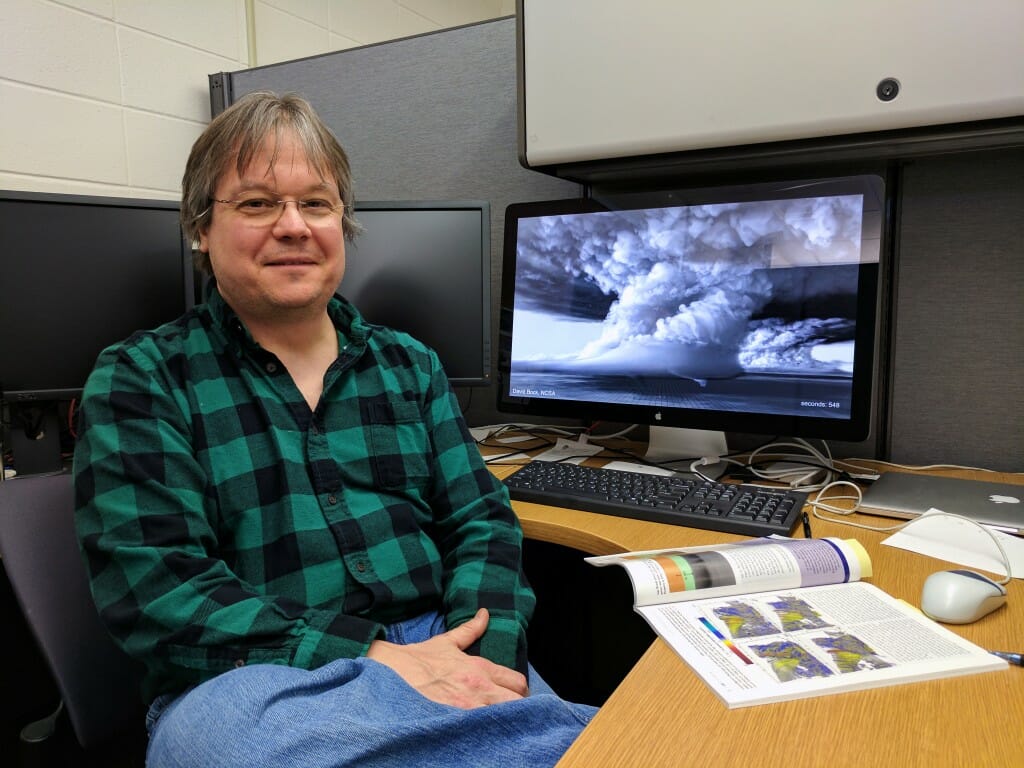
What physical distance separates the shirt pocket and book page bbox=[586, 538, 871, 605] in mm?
306

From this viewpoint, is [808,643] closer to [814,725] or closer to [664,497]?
[814,725]

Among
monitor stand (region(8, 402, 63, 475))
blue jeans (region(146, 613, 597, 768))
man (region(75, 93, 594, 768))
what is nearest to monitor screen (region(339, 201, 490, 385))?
man (region(75, 93, 594, 768))

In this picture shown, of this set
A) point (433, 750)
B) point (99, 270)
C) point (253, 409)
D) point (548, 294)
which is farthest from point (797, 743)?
point (99, 270)

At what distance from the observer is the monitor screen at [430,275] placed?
1394 mm

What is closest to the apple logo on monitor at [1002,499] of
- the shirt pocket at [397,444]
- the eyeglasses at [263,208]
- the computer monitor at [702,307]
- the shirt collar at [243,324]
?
the computer monitor at [702,307]

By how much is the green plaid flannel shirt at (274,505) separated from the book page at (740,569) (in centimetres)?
24

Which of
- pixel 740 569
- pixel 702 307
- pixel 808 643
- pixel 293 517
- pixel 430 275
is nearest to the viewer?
pixel 808 643

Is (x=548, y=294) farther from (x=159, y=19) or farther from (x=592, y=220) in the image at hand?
(x=159, y=19)

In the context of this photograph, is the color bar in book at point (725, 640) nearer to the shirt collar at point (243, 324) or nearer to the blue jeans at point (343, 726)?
the blue jeans at point (343, 726)

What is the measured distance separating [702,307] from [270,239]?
0.66 m

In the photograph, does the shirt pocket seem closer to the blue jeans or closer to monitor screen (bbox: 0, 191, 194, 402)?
the blue jeans

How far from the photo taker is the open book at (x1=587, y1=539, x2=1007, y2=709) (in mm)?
561

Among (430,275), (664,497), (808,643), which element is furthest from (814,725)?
Result: (430,275)

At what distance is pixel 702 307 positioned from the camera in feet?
3.78
